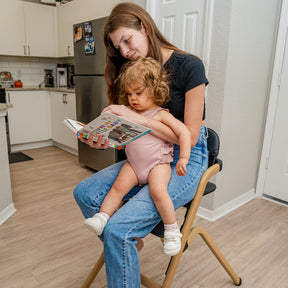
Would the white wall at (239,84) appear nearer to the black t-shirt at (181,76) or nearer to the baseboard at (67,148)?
the black t-shirt at (181,76)

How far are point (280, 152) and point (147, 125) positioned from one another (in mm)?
1680

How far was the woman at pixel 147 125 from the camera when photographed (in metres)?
0.92

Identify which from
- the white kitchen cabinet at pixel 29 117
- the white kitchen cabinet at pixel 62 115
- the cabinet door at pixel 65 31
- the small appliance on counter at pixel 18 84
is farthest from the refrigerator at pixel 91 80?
the small appliance on counter at pixel 18 84

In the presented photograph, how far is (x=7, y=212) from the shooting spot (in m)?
2.04

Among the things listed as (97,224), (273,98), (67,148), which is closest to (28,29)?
(67,148)

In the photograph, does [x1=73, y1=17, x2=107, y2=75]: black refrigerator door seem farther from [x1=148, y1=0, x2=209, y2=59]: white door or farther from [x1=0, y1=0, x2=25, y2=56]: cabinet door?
[x1=0, y1=0, x2=25, y2=56]: cabinet door

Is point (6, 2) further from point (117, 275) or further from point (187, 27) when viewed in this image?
point (117, 275)

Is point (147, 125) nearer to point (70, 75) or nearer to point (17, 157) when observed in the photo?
point (17, 157)

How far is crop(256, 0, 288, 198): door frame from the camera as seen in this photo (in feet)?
6.86

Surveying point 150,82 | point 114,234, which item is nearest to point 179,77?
point 150,82

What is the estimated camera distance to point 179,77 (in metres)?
1.10

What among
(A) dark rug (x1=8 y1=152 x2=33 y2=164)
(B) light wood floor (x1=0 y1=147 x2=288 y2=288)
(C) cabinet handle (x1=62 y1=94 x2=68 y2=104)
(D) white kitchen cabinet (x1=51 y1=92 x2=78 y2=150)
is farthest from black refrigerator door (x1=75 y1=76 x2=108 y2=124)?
(A) dark rug (x1=8 y1=152 x2=33 y2=164)

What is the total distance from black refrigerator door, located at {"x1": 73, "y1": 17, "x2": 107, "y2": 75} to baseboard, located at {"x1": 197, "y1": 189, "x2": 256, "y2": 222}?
5.07 feet

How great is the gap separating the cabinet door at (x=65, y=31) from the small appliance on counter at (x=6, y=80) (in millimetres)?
765
